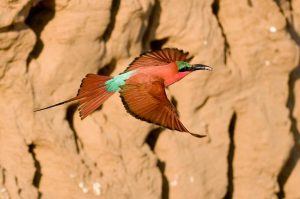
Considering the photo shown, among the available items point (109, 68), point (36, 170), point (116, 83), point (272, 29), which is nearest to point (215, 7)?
point (272, 29)

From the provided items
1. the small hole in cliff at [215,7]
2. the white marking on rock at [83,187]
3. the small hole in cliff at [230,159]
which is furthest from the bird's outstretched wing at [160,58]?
the small hole in cliff at [230,159]

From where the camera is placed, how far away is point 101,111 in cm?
452

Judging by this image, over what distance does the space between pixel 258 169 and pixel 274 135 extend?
196 millimetres

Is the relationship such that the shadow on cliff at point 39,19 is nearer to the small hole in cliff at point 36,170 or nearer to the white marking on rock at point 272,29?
the small hole in cliff at point 36,170

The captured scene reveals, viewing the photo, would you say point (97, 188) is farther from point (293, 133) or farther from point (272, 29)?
point (293, 133)

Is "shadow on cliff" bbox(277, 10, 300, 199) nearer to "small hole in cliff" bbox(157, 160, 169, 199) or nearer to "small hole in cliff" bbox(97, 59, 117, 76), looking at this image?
"small hole in cliff" bbox(157, 160, 169, 199)

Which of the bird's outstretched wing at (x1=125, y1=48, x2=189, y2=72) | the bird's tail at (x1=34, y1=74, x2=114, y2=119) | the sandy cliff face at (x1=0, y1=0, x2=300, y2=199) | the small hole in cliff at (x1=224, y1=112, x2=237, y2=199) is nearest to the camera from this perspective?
the bird's tail at (x1=34, y1=74, x2=114, y2=119)

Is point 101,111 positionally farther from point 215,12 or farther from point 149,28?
point 215,12

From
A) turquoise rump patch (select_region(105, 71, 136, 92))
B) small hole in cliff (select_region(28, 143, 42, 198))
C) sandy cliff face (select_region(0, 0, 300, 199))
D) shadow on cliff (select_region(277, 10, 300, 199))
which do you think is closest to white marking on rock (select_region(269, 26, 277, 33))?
sandy cliff face (select_region(0, 0, 300, 199))

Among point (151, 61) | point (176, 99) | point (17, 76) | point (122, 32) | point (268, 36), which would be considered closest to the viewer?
point (151, 61)

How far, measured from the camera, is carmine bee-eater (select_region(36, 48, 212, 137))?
3338mm

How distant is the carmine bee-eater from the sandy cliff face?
24.6 inches

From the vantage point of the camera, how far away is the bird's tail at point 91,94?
3396mm

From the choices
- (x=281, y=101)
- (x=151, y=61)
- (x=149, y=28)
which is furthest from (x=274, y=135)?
(x=151, y=61)
